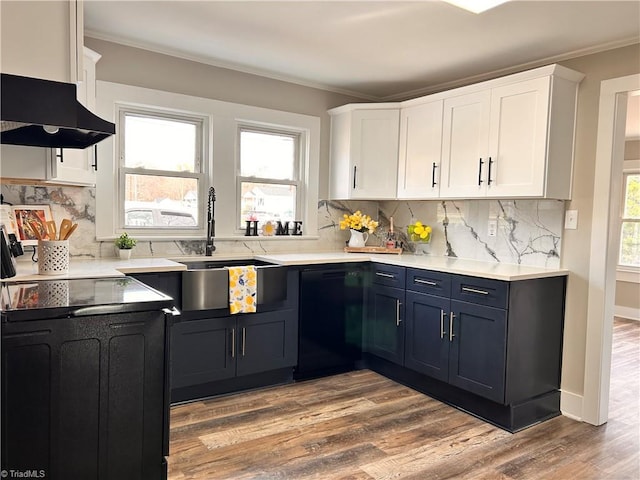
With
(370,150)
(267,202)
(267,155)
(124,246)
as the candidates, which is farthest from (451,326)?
(124,246)

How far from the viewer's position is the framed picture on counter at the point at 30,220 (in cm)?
281

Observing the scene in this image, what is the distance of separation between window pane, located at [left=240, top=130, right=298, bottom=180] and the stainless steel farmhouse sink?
1.00 meters

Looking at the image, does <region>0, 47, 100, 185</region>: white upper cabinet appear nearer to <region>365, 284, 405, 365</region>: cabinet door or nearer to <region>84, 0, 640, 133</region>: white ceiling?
<region>84, 0, 640, 133</region>: white ceiling

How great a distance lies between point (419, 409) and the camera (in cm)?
312

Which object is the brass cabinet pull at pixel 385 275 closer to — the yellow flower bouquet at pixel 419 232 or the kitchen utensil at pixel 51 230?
the yellow flower bouquet at pixel 419 232

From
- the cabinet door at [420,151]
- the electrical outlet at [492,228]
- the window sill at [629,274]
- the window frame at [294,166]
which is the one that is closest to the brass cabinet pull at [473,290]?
the electrical outlet at [492,228]

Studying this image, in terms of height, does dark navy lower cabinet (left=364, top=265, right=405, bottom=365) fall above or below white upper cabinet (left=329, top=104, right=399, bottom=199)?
below

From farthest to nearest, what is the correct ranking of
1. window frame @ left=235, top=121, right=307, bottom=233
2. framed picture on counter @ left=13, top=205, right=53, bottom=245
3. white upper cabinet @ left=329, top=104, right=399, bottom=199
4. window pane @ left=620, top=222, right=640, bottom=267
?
1. window pane @ left=620, top=222, right=640, bottom=267
2. white upper cabinet @ left=329, top=104, right=399, bottom=199
3. window frame @ left=235, top=121, right=307, bottom=233
4. framed picture on counter @ left=13, top=205, right=53, bottom=245

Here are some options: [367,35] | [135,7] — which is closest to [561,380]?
[367,35]

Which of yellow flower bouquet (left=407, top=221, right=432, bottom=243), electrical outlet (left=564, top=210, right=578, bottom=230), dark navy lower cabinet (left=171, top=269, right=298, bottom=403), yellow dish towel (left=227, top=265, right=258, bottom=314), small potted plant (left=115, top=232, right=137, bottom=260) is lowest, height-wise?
dark navy lower cabinet (left=171, top=269, right=298, bottom=403)

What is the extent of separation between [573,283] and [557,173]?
0.75 meters

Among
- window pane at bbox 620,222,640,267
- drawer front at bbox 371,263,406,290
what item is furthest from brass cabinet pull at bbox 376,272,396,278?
window pane at bbox 620,222,640,267

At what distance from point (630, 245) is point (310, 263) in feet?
16.9

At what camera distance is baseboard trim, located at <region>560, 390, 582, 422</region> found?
10.0 feet
